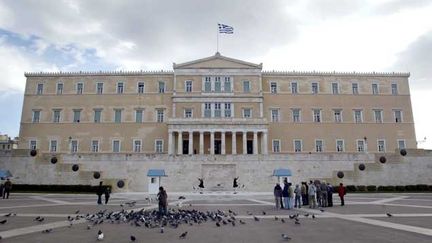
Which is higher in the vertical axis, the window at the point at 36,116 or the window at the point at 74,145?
the window at the point at 36,116

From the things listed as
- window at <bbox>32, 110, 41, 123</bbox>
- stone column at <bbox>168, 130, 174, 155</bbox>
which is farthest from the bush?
window at <bbox>32, 110, 41, 123</bbox>

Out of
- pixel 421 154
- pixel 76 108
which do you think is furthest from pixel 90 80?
pixel 421 154

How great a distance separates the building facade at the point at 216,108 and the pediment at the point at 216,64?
0.51 ft

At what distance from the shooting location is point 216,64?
51.2 m

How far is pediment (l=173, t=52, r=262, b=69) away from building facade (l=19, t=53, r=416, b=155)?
0.51 ft

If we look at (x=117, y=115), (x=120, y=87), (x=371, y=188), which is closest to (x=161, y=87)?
(x=120, y=87)

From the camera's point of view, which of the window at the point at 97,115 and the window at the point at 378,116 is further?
the window at the point at 378,116

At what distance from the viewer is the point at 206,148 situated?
4862 cm

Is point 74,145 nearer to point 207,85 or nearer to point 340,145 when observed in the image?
point 207,85

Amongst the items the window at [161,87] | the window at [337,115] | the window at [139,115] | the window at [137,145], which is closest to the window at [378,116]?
the window at [337,115]

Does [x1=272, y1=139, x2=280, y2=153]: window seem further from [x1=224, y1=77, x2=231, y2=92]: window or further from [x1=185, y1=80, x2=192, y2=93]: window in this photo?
[x1=185, y1=80, x2=192, y2=93]: window

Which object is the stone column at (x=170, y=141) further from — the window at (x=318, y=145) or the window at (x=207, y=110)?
the window at (x=318, y=145)

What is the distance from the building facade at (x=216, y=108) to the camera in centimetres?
4941

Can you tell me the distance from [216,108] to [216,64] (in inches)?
278
